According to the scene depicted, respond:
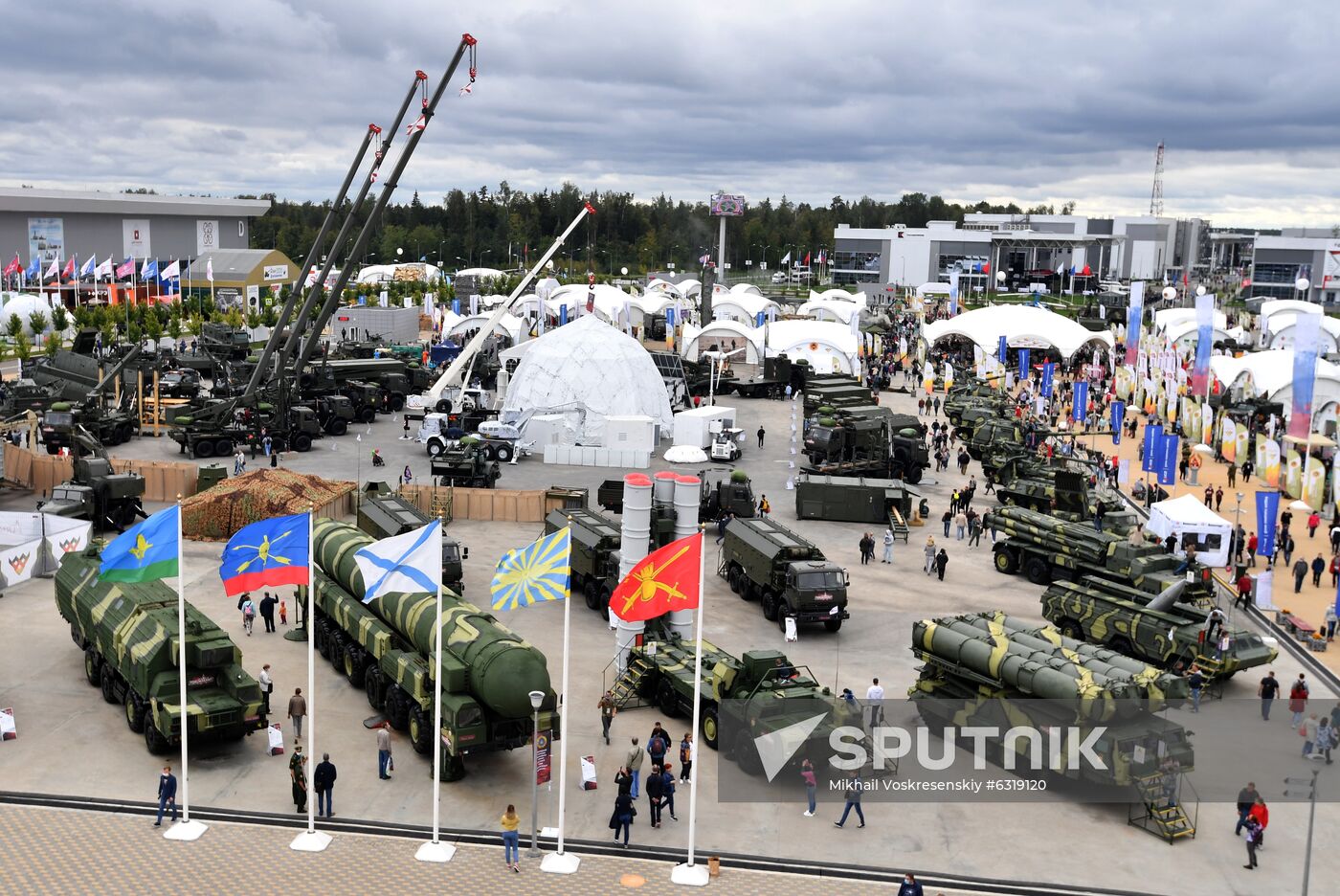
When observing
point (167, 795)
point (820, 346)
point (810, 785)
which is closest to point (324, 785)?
point (167, 795)

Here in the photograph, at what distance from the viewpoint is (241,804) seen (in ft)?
65.6

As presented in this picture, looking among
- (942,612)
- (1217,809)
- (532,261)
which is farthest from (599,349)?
(532,261)

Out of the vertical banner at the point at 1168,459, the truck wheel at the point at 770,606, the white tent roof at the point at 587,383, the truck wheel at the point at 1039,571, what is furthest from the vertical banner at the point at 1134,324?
the truck wheel at the point at 770,606

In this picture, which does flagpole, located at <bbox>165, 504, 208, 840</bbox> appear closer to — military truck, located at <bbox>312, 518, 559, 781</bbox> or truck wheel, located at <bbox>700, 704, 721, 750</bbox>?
military truck, located at <bbox>312, 518, 559, 781</bbox>

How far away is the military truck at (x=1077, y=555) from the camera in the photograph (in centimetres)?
3172

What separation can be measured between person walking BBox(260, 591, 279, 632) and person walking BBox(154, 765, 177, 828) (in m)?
8.96

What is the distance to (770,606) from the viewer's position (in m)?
30.8

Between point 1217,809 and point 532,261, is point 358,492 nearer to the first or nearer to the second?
point 1217,809

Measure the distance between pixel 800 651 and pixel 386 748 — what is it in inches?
422

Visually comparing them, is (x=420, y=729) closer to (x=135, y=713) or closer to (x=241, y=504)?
(x=135, y=713)

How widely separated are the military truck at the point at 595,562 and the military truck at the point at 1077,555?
1149 cm

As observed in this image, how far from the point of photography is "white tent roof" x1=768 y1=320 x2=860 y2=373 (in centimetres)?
7694

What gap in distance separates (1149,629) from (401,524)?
1791 centimetres

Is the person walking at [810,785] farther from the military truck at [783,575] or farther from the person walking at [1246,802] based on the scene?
the military truck at [783,575]
